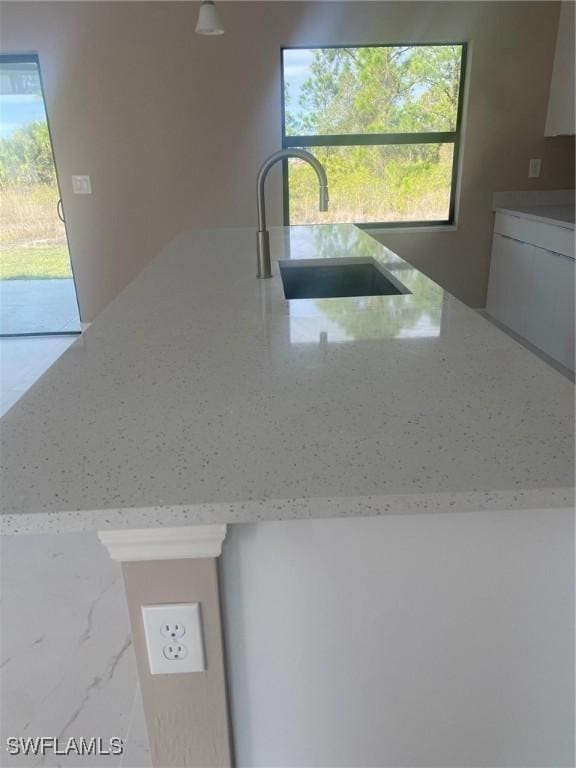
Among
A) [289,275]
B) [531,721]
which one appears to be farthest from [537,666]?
[289,275]

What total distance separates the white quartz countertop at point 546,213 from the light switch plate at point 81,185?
9.42 feet

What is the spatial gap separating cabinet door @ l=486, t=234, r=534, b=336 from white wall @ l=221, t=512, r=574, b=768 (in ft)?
10.1

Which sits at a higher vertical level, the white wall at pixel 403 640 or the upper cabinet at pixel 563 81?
the upper cabinet at pixel 563 81

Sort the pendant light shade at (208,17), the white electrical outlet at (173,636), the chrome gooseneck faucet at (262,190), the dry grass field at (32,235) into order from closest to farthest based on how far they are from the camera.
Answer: the white electrical outlet at (173,636) → the chrome gooseneck faucet at (262,190) → the pendant light shade at (208,17) → the dry grass field at (32,235)

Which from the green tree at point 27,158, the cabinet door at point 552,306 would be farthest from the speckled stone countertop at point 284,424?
the green tree at point 27,158

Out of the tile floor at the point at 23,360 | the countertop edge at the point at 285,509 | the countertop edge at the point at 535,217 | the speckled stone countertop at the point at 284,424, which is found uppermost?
the countertop edge at the point at 535,217

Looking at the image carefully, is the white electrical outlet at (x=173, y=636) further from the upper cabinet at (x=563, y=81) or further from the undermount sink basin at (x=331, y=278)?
the upper cabinet at (x=563, y=81)

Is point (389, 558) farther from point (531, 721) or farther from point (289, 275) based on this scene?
point (289, 275)

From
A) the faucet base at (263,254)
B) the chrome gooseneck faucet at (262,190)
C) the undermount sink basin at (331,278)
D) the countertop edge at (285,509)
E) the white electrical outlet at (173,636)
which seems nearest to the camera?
the countertop edge at (285,509)

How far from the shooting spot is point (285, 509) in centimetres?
56

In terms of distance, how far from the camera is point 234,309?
1.28 meters

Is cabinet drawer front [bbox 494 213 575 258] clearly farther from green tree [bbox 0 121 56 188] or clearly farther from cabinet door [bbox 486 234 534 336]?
green tree [bbox 0 121 56 188]

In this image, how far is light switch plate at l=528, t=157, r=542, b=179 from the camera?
3746mm

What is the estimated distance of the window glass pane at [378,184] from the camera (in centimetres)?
375
